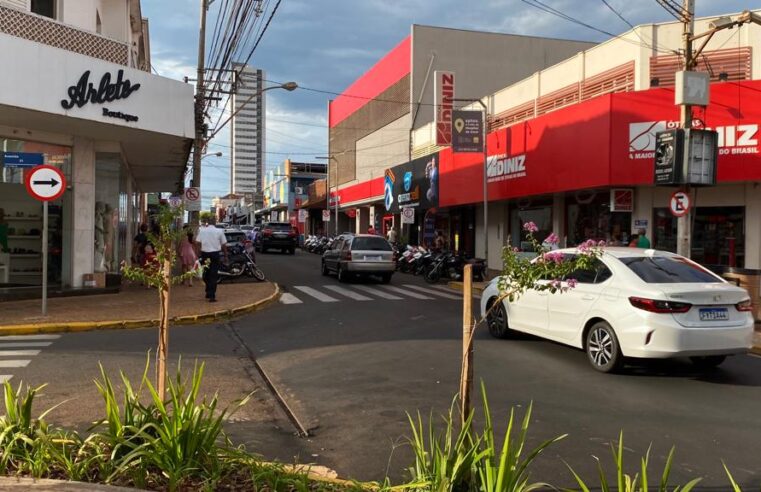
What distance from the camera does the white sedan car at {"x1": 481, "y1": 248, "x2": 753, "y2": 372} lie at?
277 inches

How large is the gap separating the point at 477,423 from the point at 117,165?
13295 millimetres

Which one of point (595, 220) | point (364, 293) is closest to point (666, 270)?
point (364, 293)

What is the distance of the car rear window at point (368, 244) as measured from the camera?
2036 cm

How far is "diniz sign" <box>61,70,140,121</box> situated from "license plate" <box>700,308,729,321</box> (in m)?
11.3

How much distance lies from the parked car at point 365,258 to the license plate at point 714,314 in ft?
44.1

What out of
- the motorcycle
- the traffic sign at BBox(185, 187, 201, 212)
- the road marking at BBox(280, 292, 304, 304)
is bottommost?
the road marking at BBox(280, 292, 304, 304)

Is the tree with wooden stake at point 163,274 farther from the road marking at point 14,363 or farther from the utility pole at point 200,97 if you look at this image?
the utility pole at point 200,97

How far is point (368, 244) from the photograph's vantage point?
20.5m

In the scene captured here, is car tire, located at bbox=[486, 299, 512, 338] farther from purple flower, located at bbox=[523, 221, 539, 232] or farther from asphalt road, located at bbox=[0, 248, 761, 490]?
purple flower, located at bbox=[523, 221, 539, 232]

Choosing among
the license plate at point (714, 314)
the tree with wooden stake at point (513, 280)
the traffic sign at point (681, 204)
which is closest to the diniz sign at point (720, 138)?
the traffic sign at point (681, 204)

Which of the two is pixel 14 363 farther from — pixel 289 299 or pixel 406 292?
Answer: pixel 406 292

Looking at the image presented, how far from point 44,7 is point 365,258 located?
440 inches

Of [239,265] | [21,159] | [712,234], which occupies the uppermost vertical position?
[21,159]

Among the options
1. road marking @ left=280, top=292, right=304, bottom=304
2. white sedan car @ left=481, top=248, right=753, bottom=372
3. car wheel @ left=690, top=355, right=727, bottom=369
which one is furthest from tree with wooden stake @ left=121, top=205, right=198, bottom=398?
road marking @ left=280, top=292, right=304, bottom=304
